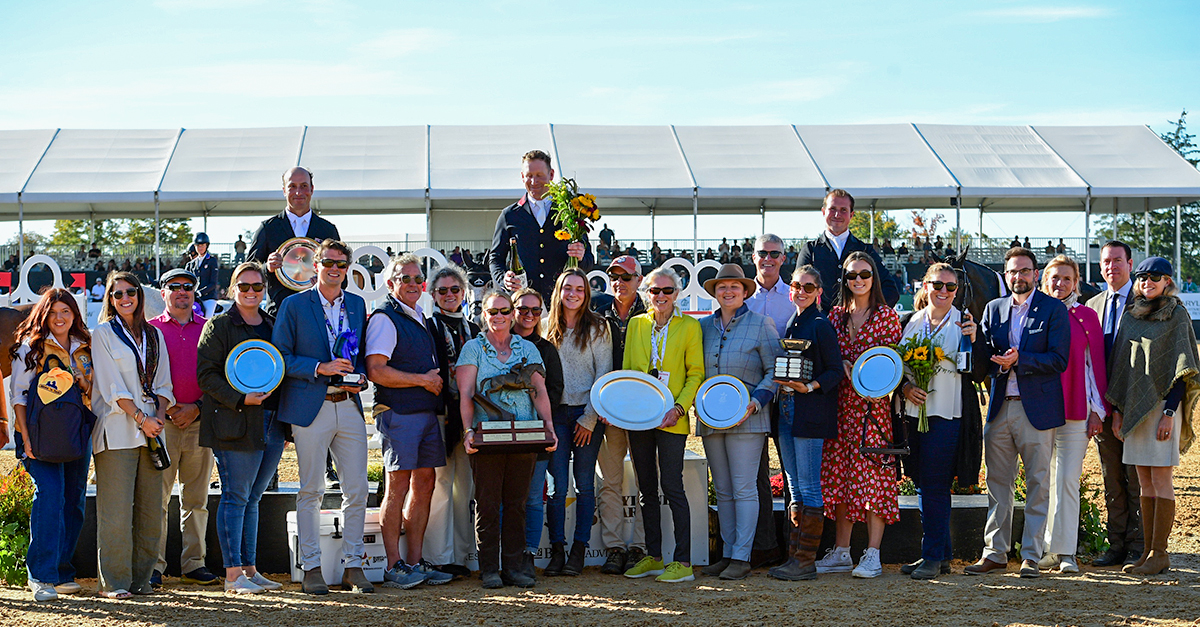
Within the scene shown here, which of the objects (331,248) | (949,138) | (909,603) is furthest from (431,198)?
(909,603)

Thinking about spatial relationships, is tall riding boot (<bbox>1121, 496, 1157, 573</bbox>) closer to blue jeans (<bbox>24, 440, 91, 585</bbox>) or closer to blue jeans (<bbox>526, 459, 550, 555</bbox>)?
blue jeans (<bbox>526, 459, 550, 555</bbox>)

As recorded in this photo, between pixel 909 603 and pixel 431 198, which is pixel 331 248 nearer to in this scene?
pixel 909 603

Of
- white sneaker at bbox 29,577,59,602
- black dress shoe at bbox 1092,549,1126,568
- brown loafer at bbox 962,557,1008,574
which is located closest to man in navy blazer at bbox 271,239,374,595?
white sneaker at bbox 29,577,59,602

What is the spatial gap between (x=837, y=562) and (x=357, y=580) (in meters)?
2.72

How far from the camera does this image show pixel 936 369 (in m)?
5.85

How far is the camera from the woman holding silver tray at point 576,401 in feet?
19.8

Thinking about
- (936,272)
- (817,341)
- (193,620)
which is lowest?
(193,620)

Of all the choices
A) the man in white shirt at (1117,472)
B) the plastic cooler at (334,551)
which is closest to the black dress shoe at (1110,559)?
the man in white shirt at (1117,472)

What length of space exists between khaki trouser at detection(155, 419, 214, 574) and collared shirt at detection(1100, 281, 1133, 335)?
540 cm

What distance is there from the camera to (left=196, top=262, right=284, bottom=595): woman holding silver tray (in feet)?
17.8

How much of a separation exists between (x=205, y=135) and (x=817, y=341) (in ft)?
67.1

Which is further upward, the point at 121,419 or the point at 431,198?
the point at 431,198

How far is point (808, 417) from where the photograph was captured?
19.0ft

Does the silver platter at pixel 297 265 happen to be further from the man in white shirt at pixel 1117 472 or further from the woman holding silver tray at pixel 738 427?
the man in white shirt at pixel 1117 472
